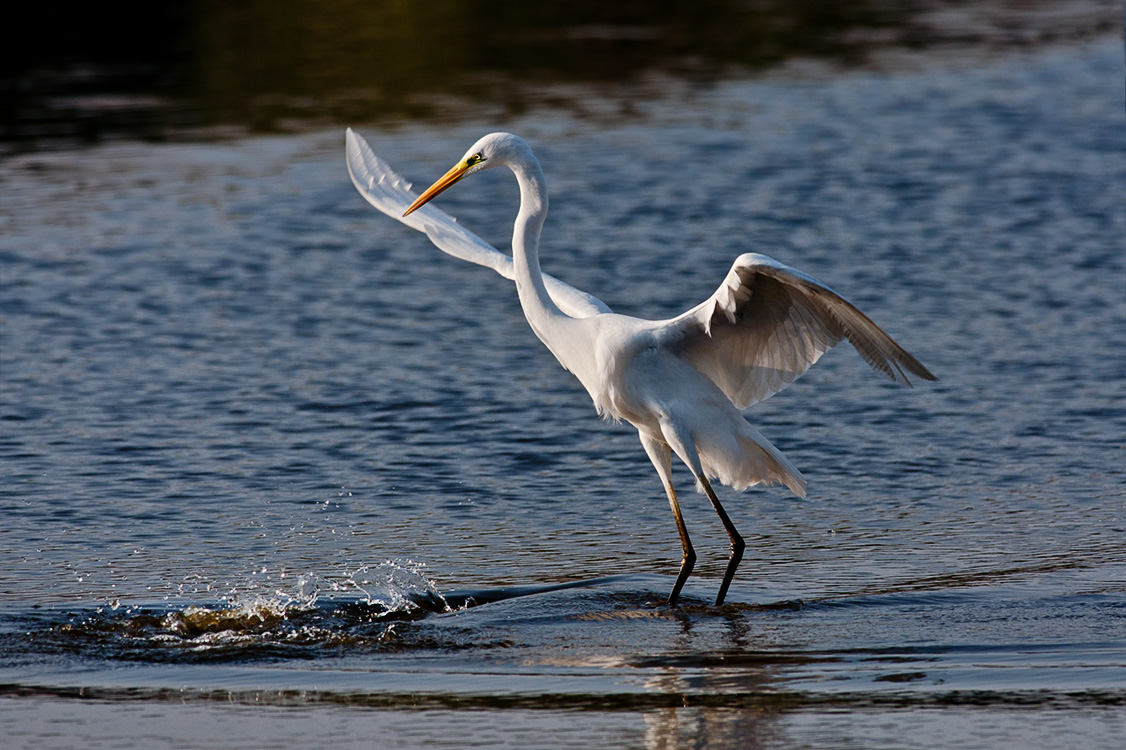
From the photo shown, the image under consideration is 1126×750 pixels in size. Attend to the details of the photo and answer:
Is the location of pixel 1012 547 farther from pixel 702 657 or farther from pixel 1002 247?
pixel 1002 247

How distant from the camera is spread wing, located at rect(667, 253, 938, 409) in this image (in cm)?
609

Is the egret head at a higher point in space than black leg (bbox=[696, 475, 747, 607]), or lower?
higher

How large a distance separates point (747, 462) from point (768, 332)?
0.68 meters

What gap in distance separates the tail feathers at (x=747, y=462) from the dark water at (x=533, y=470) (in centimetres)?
38

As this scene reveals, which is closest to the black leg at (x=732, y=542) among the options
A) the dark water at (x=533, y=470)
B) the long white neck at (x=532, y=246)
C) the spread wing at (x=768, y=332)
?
the dark water at (x=533, y=470)

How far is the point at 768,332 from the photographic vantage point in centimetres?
671

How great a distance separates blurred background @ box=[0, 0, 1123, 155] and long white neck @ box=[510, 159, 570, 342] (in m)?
10.9

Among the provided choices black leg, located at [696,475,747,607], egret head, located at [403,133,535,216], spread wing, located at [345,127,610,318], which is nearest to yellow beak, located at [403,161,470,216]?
egret head, located at [403,133,535,216]

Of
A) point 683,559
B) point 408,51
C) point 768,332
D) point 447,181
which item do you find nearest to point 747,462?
point 683,559

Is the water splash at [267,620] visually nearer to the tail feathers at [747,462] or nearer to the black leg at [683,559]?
the black leg at [683,559]

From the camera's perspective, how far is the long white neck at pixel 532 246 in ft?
23.1

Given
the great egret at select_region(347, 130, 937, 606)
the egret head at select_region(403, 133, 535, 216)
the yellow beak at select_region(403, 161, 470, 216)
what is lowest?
the great egret at select_region(347, 130, 937, 606)

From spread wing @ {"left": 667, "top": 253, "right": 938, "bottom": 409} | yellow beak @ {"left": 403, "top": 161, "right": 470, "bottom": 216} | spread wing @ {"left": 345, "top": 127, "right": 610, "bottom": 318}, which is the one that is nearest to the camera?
spread wing @ {"left": 667, "top": 253, "right": 938, "bottom": 409}

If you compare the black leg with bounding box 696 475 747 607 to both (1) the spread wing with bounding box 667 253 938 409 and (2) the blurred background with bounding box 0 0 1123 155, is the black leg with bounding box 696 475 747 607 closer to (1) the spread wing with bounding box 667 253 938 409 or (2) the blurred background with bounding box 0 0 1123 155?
(1) the spread wing with bounding box 667 253 938 409
